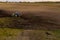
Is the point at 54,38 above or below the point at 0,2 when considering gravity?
below

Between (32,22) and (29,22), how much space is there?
2 cm

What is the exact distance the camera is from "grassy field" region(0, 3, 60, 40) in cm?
63

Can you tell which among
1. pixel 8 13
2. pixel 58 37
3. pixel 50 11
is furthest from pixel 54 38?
pixel 8 13

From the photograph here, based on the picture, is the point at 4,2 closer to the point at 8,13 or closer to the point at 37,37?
the point at 8,13

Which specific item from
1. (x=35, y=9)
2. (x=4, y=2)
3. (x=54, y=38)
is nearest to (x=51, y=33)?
(x=54, y=38)

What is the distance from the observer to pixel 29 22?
2.24 feet

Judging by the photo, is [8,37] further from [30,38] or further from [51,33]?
[51,33]

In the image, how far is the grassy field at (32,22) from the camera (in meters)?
0.63

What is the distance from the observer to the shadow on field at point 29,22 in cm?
66

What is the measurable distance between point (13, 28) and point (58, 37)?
0.73ft

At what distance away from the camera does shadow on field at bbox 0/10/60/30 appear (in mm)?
664

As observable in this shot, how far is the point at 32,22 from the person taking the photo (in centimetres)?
68

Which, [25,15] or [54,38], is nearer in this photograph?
[54,38]

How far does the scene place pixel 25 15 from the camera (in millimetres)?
712
